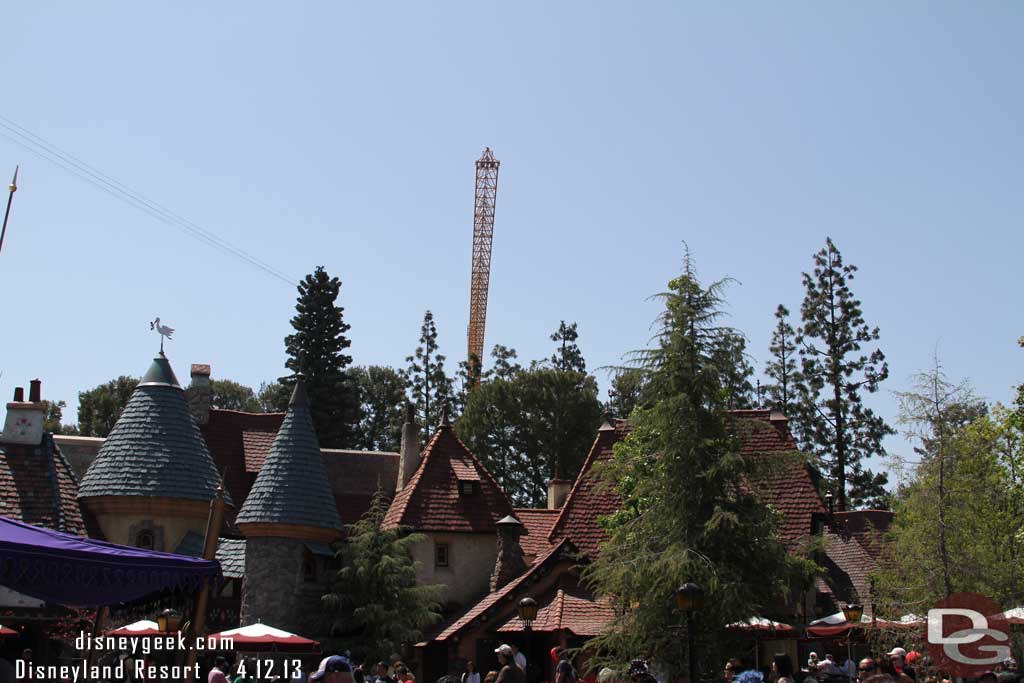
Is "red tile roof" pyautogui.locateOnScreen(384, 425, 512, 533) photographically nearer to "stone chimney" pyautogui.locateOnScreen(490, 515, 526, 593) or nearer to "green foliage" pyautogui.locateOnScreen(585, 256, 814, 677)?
"stone chimney" pyautogui.locateOnScreen(490, 515, 526, 593)

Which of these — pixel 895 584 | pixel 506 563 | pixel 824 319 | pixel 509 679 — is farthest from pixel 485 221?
pixel 509 679

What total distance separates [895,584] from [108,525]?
20.3m

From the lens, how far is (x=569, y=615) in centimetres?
3116

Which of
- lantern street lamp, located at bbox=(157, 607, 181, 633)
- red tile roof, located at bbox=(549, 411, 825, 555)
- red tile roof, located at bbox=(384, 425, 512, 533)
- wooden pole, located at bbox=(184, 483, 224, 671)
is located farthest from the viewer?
red tile roof, located at bbox=(384, 425, 512, 533)

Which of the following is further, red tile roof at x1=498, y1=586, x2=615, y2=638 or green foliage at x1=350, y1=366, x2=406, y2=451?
green foliage at x1=350, y1=366, x2=406, y2=451

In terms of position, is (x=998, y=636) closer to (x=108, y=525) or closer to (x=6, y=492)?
(x=108, y=525)

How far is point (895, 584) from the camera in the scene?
27000mm

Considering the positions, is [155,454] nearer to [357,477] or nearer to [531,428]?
Answer: [357,477]

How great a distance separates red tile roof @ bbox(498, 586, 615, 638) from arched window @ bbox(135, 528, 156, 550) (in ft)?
31.8

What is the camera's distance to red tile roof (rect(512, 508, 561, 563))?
1451 inches

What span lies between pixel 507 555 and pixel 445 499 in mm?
2763

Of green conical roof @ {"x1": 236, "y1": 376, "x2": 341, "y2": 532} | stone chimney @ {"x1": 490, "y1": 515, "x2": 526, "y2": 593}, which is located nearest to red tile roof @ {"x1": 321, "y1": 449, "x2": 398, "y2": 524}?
green conical roof @ {"x1": 236, "y1": 376, "x2": 341, "y2": 532}

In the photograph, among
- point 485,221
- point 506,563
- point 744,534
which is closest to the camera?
point 744,534

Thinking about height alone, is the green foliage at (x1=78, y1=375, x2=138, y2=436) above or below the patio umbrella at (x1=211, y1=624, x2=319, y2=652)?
above
